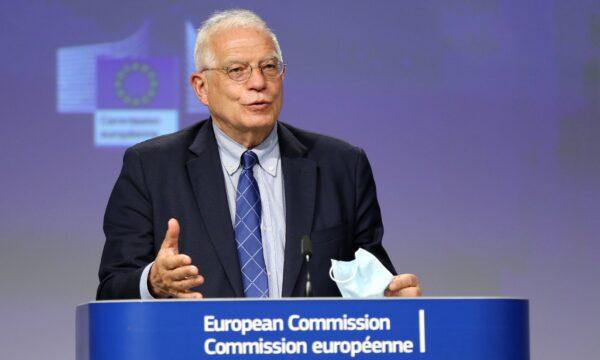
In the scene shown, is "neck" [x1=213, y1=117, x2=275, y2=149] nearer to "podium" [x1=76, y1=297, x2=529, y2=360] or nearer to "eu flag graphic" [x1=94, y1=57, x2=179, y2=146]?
"podium" [x1=76, y1=297, x2=529, y2=360]

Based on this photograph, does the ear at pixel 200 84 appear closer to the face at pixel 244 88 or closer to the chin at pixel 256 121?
the face at pixel 244 88

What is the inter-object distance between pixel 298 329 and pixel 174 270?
0.38 meters

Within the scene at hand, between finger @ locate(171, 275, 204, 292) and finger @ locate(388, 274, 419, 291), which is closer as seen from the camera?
Answer: finger @ locate(171, 275, 204, 292)

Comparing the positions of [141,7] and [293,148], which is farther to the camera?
[141,7]

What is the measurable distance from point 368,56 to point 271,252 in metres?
2.31

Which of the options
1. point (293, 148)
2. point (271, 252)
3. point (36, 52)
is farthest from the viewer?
point (36, 52)

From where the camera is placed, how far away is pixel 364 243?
338cm

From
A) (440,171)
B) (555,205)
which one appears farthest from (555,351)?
(440,171)

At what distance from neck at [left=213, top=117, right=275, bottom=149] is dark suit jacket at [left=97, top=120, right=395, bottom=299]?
0.20ft

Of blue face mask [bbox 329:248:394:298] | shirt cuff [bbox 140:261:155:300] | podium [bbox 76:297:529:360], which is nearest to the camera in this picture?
podium [bbox 76:297:529:360]

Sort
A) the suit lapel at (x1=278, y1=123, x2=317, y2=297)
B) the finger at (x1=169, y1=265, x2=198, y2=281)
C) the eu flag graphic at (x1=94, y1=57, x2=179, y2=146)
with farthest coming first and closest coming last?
the eu flag graphic at (x1=94, y1=57, x2=179, y2=146), the suit lapel at (x1=278, y1=123, x2=317, y2=297), the finger at (x1=169, y1=265, x2=198, y2=281)

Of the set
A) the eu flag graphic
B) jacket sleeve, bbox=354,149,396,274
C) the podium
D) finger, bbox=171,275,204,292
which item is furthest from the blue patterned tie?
the eu flag graphic

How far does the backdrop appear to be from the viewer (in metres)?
5.07

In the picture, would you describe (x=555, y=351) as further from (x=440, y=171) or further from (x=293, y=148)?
(x=293, y=148)
